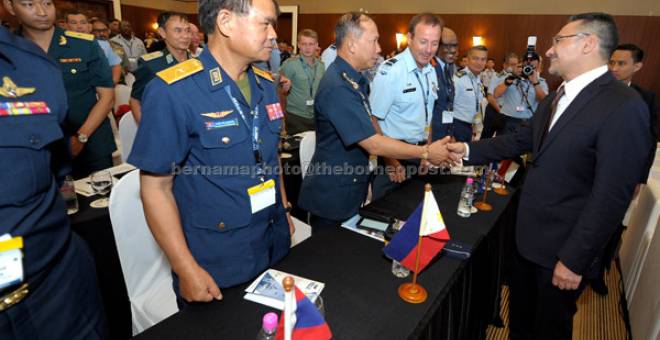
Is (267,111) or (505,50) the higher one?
(505,50)

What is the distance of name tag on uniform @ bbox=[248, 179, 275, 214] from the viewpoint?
132 cm

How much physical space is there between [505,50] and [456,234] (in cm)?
989

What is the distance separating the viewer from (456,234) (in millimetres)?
1825

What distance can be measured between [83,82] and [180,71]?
2081 millimetres

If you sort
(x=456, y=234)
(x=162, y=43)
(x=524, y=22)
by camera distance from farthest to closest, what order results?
(x=524, y=22)
(x=162, y=43)
(x=456, y=234)

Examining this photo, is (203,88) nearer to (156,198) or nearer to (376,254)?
(156,198)

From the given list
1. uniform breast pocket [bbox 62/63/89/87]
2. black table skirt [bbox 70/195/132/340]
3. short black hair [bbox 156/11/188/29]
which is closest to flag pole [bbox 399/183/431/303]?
black table skirt [bbox 70/195/132/340]

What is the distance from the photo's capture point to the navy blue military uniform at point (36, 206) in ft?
3.46

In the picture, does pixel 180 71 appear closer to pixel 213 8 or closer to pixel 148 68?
pixel 213 8

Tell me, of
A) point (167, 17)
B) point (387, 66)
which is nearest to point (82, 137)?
point (167, 17)

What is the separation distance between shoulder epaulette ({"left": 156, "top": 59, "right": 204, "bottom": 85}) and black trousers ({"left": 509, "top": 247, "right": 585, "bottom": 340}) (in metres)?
1.82

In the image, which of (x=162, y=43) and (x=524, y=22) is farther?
(x=524, y=22)

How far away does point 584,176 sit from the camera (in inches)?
62.0

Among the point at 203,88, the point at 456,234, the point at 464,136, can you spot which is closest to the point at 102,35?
the point at 464,136
